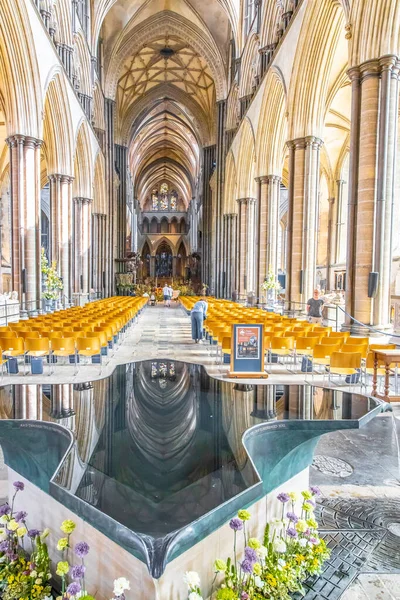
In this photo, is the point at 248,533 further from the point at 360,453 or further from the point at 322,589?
the point at 360,453

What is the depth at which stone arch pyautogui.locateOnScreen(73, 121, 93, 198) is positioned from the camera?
2377 cm

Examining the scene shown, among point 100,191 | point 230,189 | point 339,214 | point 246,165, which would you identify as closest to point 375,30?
point 246,165

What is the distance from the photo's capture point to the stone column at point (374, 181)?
936 cm

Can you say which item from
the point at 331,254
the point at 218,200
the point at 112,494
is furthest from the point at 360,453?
the point at 218,200

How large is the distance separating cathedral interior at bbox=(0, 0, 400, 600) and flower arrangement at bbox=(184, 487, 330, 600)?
56 mm

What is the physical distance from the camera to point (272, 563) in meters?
2.33

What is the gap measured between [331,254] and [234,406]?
27472 mm

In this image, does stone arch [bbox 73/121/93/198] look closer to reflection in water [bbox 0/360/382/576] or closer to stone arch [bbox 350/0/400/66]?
stone arch [bbox 350/0/400/66]

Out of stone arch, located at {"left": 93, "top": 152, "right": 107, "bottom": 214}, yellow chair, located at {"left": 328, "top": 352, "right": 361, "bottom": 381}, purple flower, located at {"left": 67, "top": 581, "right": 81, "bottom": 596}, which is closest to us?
purple flower, located at {"left": 67, "top": 581, "right": 81, "bottom": 596}

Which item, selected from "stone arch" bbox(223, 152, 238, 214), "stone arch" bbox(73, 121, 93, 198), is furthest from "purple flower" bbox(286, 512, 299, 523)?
"stone arch" bbox(223, 152, 238, 214)

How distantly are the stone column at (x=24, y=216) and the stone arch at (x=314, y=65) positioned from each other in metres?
9.95

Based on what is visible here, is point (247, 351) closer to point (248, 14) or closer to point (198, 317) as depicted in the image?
point (198, 317)

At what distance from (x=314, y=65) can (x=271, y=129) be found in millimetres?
5426

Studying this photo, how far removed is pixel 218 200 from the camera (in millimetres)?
32875
